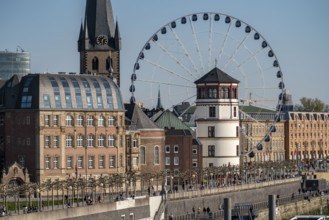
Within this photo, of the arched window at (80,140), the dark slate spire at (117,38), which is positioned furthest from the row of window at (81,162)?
the dark slate spire at (117,38)

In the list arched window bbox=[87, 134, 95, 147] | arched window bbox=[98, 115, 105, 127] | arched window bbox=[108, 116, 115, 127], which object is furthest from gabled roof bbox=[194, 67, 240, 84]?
arched window bbox=[87, 134, 95, 147]

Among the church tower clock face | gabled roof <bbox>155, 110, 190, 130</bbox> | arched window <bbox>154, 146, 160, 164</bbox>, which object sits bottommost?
arched window <bbox>154, 146, 160, 164</bbox>

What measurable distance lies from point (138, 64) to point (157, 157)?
16.2m

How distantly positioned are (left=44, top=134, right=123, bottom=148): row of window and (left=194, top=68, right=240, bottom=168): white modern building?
26801mm

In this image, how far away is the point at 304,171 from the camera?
18262 cm

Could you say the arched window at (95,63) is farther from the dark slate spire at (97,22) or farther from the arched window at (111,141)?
the arched window at (111,141)

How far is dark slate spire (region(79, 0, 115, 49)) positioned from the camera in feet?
510

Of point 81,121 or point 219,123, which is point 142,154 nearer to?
point 81,121

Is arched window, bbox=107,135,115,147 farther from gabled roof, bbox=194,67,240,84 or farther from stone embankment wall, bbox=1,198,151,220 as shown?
stone embankment wall, bbox=1,198,151,220

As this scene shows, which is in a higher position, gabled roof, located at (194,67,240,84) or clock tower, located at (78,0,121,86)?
clock tower, located at (78,0,121,86)

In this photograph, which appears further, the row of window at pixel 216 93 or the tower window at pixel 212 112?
the tower window at pixel 212 112

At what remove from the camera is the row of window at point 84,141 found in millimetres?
133750

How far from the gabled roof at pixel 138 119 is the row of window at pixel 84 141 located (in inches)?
191

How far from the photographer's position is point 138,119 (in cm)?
14600
